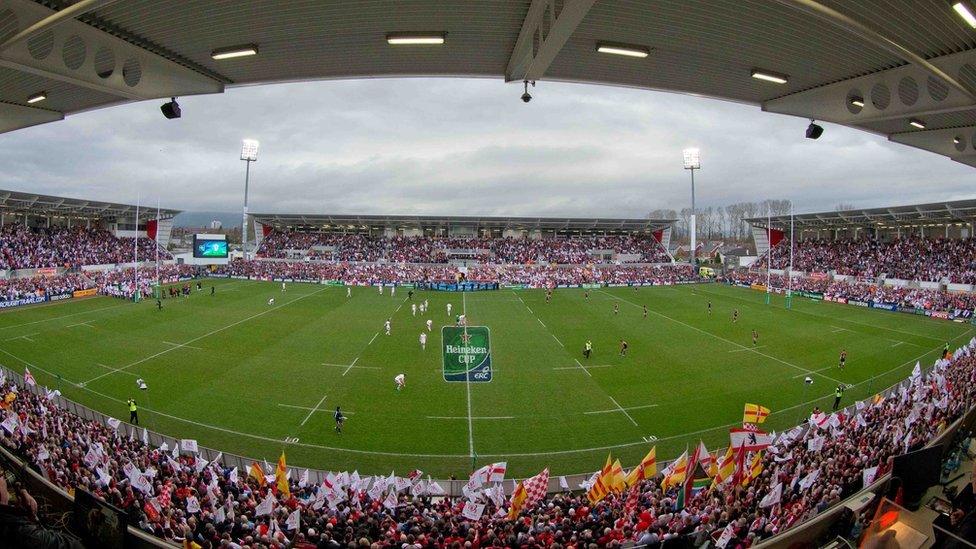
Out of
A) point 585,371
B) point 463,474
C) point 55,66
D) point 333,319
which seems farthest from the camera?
point 333,319

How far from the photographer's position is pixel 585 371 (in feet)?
79.9

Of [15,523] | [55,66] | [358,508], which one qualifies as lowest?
[358,508]

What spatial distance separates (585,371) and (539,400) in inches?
193

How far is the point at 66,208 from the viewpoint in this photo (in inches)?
2202

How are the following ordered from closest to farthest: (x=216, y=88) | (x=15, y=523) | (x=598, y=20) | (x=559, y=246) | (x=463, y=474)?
(x=15, y=523)
(x=598, y=20)
(x=216, y=88)
(x=463, y=474)
(x=559, y=246)

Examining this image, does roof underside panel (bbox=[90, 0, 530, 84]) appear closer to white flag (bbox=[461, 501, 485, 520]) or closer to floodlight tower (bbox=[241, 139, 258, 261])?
white flag (bbox=[461, 501, 485, 520])

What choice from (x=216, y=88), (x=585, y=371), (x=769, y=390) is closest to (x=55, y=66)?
(x=216, y=88)

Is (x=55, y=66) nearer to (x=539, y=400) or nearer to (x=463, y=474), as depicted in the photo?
(x=463, y=474)

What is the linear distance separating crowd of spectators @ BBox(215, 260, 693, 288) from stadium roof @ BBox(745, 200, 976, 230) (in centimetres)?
1628

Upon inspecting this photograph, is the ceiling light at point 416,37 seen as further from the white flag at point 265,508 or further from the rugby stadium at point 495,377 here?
the white flag at point 265,508

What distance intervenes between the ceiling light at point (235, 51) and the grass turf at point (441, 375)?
11725 millimetres

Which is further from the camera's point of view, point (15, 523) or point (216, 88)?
point (216, 88)

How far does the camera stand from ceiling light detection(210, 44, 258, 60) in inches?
316

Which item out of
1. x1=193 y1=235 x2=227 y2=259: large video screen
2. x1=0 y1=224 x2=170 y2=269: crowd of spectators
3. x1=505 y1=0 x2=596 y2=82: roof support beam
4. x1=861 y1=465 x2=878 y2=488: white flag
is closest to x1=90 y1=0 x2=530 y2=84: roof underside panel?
x1=505 y1=0 x2=596 y2=82: roof support beam
